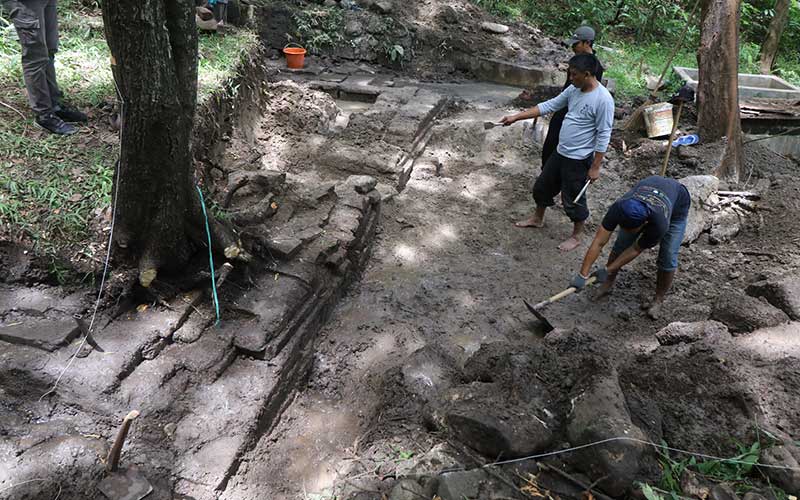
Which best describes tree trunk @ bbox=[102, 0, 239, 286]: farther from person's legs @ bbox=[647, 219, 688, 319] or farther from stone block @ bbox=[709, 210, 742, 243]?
stone block @ bbox=[709, 210, 742, 243]

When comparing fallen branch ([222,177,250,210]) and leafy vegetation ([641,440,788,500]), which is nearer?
leafy vegetation ([641,440,788,500])

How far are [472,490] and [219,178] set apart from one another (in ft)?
12.4

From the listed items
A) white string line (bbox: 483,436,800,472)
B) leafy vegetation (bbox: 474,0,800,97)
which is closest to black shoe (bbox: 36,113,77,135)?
white string line (bbox: 483,436,800,472)

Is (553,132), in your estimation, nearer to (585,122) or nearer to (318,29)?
(585,122)

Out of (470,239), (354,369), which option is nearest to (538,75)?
(470,239)

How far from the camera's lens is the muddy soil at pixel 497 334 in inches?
111

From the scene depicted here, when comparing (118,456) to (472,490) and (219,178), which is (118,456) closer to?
(472,490)

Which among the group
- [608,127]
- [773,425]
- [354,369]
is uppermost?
[608,127]

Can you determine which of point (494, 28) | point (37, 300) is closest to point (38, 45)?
point (37, 300)

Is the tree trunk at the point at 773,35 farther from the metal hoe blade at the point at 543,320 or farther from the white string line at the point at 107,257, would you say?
the white string line at the point at 107,257

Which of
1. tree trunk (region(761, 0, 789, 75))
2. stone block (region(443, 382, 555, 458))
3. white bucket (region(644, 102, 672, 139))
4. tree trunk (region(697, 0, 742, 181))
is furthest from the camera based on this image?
tree trunk (region(761, 0, 789, 75))

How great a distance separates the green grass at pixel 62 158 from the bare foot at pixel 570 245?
12.6 ft

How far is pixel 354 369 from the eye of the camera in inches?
149

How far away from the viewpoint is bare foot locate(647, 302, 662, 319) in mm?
4395
